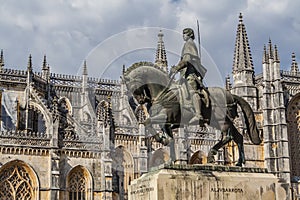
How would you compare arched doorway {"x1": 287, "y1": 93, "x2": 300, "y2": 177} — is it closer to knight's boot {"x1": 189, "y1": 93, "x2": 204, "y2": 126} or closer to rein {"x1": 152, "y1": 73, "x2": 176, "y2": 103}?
knight's boot {"x1": 189, "y1": 93, "x2": 204, "y2": 126}

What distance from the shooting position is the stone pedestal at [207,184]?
10.9 meters

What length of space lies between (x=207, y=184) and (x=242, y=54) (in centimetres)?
3901

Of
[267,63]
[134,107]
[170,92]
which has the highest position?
[267,63]

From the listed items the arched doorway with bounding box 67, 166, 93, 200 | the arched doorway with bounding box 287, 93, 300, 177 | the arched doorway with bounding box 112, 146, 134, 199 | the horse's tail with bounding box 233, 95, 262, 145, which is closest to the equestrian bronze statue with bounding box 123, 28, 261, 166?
the horse's tail with bounding box 233, 95, 262, 145

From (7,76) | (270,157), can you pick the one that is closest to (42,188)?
(7,76)

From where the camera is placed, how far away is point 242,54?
49062 millimetres

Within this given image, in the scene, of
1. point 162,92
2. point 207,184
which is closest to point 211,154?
point 207,184

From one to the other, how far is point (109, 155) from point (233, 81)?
18402 millimetres

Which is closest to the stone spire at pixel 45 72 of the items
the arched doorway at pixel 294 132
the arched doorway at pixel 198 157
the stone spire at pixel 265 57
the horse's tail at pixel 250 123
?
the arched doorway at pixel 198 157

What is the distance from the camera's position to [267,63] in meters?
48.4

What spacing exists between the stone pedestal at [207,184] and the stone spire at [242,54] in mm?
37462

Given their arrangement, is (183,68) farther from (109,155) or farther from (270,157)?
(270,157)

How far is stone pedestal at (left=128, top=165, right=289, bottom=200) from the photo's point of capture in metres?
10.9

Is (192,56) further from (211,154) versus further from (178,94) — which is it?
(211,154)
